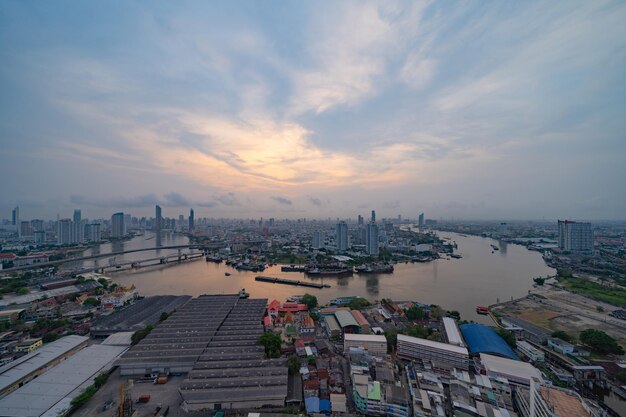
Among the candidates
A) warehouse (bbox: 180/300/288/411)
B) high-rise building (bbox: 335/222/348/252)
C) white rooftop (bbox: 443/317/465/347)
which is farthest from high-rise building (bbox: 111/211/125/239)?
white rooftop (bbox: 443/317/465/347)

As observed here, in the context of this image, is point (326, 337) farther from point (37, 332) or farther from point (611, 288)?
point (611, 288)

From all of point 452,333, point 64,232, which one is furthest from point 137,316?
point 64,232

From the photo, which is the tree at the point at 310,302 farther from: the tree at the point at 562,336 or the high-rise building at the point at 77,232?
the high-rise building at the point at 77,232

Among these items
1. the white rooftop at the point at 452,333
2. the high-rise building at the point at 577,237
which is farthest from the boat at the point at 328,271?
the high-rise building at the point at 577,237

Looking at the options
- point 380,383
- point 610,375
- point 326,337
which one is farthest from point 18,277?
point 610,375

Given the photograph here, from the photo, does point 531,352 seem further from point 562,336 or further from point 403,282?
point 403,282

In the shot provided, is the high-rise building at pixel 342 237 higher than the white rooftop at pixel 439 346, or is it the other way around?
the high-rise building at pixel 342 237

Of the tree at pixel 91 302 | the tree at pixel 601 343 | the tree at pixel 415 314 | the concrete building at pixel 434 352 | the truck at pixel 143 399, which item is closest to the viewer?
the truck at pixel 143 399
